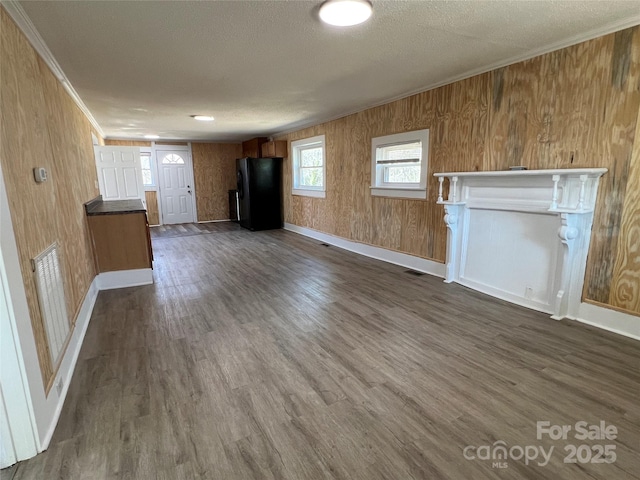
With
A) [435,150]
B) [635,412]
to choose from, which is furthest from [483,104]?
[635,412]

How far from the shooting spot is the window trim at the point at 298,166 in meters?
6.35

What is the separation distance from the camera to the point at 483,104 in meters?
3.41

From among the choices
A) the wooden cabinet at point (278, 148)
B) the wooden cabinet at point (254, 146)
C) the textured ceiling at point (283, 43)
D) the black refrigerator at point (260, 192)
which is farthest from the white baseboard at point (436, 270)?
the textured ceiling at point (283, 43)

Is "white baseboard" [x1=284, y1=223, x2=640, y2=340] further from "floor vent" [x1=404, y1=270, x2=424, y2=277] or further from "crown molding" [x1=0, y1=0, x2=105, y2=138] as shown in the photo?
"crown molding" [x1=0, y1=0, x2=105, y2=138]

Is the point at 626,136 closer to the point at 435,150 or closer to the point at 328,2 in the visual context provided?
the point at 435,150

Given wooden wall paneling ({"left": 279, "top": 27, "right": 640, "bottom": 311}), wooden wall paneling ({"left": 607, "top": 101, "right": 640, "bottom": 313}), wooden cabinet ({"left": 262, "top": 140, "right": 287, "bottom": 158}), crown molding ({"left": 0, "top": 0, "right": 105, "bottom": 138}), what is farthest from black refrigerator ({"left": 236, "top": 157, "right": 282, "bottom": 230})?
wooden wall paneling ({"left": 607, "top": 101, "right": 640, "bottom": 313})

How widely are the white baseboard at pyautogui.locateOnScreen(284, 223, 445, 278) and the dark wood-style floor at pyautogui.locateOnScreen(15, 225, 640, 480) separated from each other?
757 millimetres

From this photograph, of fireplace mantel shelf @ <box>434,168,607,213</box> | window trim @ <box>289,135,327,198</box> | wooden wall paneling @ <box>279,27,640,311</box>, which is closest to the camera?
wooden wall paneling @ <box>279,27,640,311</box>

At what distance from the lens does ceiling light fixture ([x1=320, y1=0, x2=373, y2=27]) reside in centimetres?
197

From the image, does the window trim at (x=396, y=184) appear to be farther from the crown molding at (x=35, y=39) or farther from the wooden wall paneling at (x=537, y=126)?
the crown molding at (x=35, y=39)

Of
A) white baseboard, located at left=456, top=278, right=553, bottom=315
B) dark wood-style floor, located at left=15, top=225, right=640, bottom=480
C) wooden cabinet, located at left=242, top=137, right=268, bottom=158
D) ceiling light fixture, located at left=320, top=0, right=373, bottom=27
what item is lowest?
dark wood-style floor, located at left=15, top=225, right=640, bottom=480

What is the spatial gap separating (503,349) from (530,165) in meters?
1.75

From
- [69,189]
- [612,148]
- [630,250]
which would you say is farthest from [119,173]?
[630,250]

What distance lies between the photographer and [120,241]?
3.93 metres
